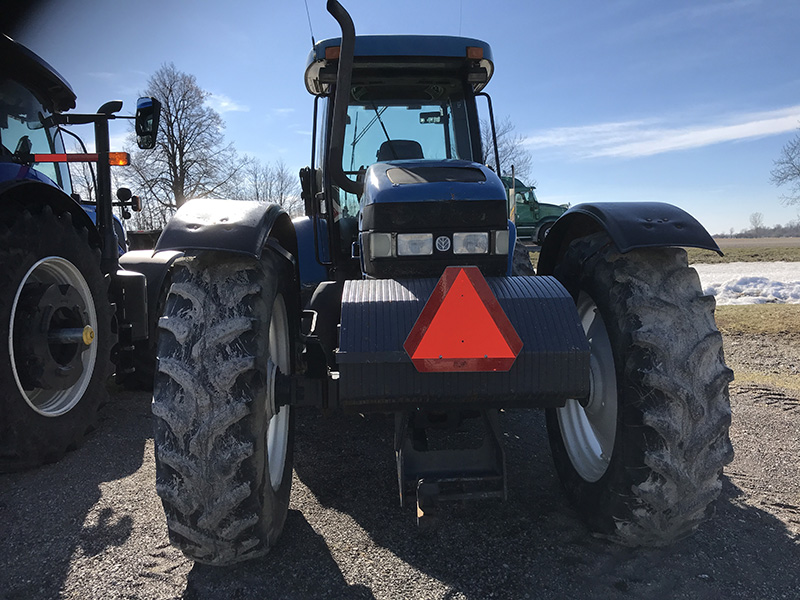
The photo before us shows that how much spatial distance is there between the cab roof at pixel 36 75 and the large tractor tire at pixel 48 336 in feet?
4.15

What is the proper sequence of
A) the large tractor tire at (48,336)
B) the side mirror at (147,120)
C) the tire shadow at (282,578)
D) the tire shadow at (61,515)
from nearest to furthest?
1. the tire shadow at (282,578)
2. the tire shadow at (61,515)
3. the large tractor tire at (48,336)
4. the side mirror at (147,120)

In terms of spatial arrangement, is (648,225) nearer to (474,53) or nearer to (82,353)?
(474,53)

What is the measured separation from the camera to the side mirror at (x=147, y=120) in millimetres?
3971

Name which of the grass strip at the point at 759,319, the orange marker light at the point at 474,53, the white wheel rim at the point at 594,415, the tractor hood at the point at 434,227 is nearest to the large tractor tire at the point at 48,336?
the tractor hood at the point at 434,227

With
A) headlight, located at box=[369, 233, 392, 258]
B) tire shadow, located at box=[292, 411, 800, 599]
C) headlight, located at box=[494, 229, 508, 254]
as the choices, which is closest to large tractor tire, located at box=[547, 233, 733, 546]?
tire shadow, located at box=[292, 411, 800, 599]

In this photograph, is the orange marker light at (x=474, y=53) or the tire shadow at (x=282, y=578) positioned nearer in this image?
the tire shadow at (x=282, y=578)

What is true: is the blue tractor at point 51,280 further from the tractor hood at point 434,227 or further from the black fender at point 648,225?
the black fender at point 648,225

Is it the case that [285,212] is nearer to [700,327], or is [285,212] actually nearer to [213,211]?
[213,211]

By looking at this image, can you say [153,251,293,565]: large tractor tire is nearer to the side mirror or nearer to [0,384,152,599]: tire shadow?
[0,384,152,599]: tire shadow

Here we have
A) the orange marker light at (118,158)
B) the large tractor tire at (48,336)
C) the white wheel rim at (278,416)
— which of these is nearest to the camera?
the white wheel rim at (278,416)

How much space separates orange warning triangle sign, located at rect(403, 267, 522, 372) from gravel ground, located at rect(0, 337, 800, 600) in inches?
34.3

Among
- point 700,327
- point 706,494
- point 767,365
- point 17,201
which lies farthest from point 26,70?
point 767,365

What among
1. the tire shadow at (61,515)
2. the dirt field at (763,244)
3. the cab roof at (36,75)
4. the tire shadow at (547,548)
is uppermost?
the cab roof at (36,75)

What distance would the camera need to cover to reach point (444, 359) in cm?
202
